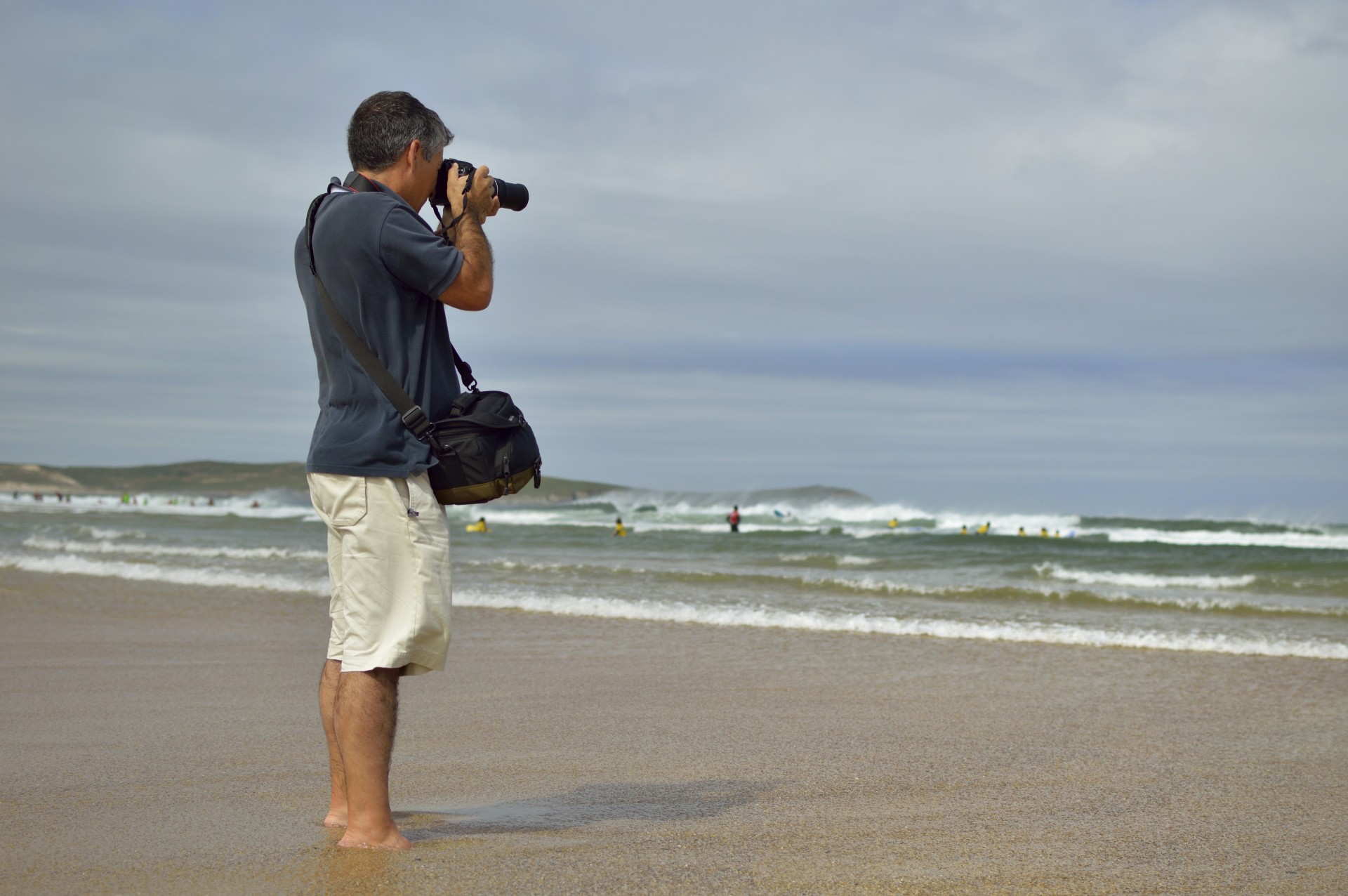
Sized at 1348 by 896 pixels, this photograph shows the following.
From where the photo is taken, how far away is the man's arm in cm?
255

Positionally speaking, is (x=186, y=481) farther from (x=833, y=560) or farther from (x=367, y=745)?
(x=367, y=745)

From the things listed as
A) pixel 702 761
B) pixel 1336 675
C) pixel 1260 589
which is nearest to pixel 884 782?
pixel 702 761

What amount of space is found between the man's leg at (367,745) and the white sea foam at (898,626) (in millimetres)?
6349

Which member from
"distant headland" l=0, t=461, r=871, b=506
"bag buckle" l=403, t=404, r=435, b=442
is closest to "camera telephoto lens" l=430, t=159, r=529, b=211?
"bag buckle" l=403, t=404, r=435, b=442

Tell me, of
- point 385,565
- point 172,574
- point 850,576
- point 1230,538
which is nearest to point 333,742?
point 385,565

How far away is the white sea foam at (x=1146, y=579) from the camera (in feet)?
49.3

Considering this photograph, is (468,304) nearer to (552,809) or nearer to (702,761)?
(552,809)

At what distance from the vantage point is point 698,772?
3.99 meters

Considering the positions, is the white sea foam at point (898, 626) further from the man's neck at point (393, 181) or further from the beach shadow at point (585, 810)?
the man's neck at point (393, 181)

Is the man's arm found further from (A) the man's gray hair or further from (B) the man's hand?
(A) the man's gray hair

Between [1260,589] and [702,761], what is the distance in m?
12.9

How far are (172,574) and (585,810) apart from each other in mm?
11109

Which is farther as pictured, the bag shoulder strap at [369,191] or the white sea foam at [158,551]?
the white sea foam at [158,551]

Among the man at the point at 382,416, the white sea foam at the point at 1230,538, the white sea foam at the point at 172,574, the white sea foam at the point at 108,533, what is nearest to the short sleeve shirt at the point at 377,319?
the man at the point at 382,416
